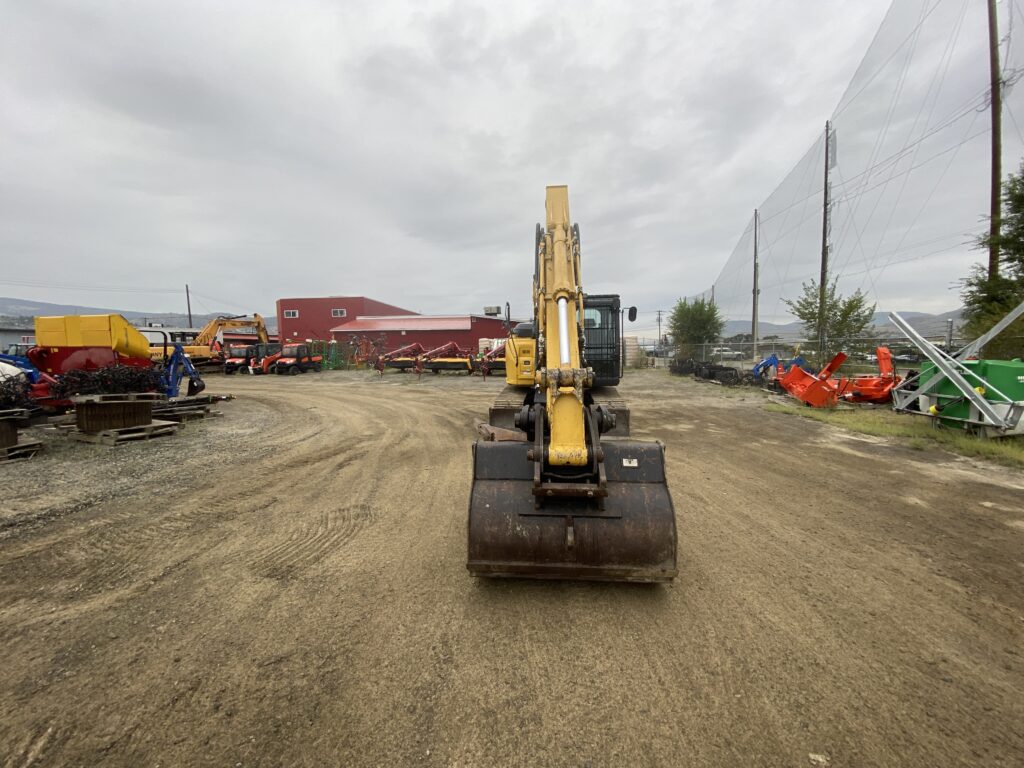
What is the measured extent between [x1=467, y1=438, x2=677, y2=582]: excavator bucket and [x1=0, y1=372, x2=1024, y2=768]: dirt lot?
265 mm

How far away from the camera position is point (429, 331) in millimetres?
37188

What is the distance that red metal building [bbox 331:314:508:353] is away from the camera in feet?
121

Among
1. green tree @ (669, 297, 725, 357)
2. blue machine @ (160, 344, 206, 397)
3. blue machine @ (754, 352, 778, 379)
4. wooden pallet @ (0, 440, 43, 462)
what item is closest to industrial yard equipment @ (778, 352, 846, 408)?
blue machine @ (754, 352, 778, 379)

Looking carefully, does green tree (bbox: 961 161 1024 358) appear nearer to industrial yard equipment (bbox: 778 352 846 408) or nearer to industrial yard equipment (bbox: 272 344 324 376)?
industrial yard equipment (bbox: 778 352 846 408)

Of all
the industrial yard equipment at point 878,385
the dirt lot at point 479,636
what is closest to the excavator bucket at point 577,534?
the dirt lot at point 479,636

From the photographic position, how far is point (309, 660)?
2.67 metres

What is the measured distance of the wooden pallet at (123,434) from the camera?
316 inches

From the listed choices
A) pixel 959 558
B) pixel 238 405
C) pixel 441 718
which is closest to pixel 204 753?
pixel 441 718

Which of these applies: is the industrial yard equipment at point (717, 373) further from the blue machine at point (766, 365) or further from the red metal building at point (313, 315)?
the red metal building at point (313, 315)

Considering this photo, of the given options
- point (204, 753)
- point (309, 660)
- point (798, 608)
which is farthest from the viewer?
point (798, 608)

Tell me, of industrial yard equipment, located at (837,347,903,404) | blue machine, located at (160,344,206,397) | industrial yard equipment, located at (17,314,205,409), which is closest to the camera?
industrial yard equipment, located at (17,314,205,409)

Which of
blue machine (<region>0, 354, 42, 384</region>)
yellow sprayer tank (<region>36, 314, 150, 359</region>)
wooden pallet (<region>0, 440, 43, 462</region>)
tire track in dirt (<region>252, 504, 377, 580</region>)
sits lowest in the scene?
tire track in dirt (<region>252, 504, 377, 580</region>)

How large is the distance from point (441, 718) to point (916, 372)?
41.7 ft

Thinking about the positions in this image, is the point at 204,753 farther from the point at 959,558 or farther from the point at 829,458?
the point at 829,458
